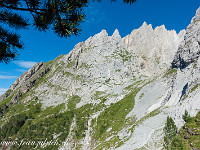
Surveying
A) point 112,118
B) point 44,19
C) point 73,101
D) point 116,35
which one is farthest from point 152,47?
point 44,19

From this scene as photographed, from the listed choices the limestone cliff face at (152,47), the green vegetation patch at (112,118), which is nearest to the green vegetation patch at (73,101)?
the green vegetation patch at (112,118)

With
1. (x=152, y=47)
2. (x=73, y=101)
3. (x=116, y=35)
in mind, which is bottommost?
(x=73, y=101)

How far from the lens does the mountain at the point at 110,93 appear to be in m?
47.8

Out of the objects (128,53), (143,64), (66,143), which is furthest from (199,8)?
(66,143)

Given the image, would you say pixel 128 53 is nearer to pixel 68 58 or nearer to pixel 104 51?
pixel 104 51

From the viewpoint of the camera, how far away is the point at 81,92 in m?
123

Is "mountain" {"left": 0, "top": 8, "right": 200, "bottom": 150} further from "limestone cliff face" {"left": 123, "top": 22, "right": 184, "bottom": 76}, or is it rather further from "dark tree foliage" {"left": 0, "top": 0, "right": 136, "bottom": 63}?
"dark tree foliage" {"left": 0, "top": 0, "right": 136, "bottom": 63}

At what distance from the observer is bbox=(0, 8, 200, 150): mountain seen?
47.8m

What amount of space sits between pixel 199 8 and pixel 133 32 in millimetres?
96816

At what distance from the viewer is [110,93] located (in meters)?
105

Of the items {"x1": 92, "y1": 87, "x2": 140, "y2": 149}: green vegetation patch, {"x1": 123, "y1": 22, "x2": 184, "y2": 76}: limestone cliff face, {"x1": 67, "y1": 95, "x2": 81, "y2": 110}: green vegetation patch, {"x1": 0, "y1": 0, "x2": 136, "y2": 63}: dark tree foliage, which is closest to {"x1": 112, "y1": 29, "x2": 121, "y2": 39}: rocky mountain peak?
{"x1": 123, "y1": 22, "x2": 184, "y2": 76}: limestone cliff face

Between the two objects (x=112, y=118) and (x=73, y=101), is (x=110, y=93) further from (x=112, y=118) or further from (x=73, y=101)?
(x=112, y=118)

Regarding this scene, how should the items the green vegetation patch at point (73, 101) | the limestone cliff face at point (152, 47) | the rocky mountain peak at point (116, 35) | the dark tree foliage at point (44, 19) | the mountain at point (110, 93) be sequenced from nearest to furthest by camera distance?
the dark tree foliage at point (44, 19) → the mountain at point (110, 93) → the green vegetation patch at point (73, 101) → the limestone cliff face at point (152, 47) → the rocky mountain peak at point (116, 35)

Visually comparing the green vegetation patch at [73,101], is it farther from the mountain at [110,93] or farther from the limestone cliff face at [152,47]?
the limestone cliff face at [152,47]
